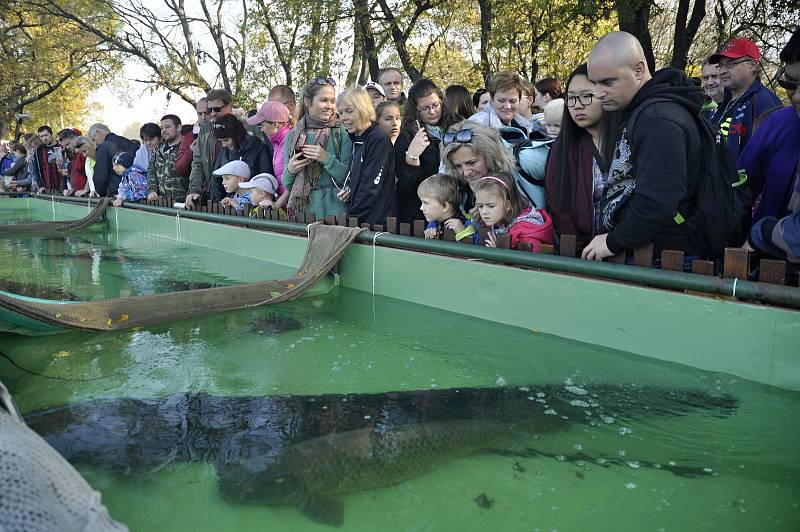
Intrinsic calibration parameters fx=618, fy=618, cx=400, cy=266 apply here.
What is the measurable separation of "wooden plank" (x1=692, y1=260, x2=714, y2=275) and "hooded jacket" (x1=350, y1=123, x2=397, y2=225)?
2.97 metres

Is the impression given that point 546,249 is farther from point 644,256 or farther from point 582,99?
point 582,99

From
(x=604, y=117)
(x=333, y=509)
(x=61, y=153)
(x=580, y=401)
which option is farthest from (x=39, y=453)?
(x=61, y=153)

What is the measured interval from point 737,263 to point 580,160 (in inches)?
43.3

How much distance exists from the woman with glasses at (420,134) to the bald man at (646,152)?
2223 millimetres

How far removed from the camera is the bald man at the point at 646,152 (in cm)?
315

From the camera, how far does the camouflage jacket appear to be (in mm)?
9164

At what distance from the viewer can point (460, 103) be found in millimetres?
5660

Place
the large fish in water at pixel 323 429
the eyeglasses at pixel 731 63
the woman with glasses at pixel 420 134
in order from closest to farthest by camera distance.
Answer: the large fish in water at pixel 323 429 < the eyeglasses at pixel 731 63 < the woman with glasses at pixel 420 134

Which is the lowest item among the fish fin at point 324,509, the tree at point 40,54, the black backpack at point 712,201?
the fish fin at point 324,509

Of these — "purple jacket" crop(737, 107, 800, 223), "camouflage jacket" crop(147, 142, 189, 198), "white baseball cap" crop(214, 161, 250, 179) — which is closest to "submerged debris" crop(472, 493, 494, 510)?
"purple jacket" crop(737, 107, 800, 223)

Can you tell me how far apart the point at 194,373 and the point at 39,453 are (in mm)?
1965

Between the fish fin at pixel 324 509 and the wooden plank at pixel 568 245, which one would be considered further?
the wooden plank at pixel 568 245

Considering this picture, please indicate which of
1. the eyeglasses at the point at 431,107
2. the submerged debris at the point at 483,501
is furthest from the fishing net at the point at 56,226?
the submerged debris at the point at 483,501

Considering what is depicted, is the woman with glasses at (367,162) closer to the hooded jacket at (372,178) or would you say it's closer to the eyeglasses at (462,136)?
the hooded jacket at (372,178)
